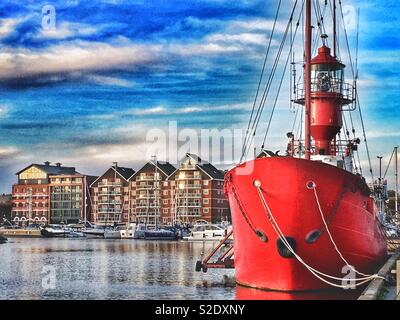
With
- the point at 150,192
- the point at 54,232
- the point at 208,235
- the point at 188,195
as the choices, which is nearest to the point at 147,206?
the point at 150,192

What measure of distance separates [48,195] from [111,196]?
46.7ft

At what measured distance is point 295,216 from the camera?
24.0 metres

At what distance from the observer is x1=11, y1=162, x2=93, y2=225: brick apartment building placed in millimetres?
136750

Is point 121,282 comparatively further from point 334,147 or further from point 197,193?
point 197,193

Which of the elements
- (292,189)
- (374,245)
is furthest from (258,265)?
(374,245)

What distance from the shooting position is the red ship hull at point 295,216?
24.0 meters

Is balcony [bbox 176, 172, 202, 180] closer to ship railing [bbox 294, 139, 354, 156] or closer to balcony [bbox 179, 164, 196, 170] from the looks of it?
balcony [bbox 179, 164, 196, 170]

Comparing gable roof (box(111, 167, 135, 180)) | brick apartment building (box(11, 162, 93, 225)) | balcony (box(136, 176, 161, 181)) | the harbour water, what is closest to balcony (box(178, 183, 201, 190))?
balcony (box(136, 176, 161, 181))

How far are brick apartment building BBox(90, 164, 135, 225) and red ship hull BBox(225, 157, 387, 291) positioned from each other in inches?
4189

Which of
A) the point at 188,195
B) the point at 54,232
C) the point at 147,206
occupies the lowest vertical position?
the point at 54,232

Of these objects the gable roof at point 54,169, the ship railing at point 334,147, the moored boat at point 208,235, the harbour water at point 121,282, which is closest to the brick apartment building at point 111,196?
the gable roof at point 54,169

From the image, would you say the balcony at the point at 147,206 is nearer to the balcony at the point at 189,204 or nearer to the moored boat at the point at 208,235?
the balcony at the point at 189,204

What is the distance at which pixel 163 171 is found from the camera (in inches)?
4995

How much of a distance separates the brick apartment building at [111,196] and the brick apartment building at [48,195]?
2509 millimetres
